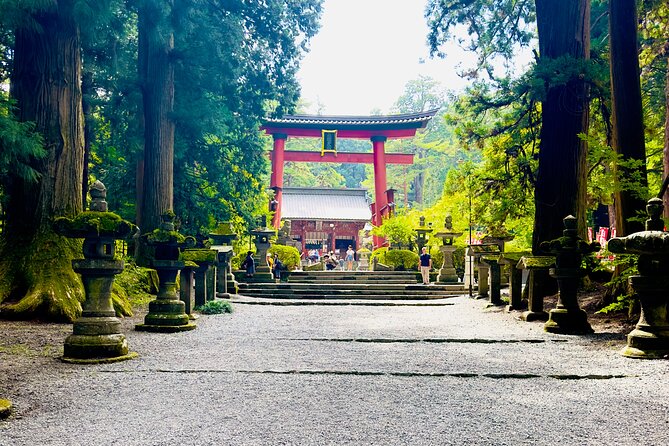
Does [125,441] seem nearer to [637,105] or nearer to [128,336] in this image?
[128,336]

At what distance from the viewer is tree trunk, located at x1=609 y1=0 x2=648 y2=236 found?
24.9 feet

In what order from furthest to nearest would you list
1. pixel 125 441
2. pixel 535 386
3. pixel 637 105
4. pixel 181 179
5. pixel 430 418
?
pixel 181 179 → pixel 637 105 → pixel 535 386 → pixel 430 418 → pixel 125 441

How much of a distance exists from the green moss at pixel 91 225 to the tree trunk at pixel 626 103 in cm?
596

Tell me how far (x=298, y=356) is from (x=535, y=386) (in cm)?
232

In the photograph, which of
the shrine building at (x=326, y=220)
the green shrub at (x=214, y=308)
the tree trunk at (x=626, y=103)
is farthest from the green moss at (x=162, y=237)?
the shrine building at (x=326, y=220)

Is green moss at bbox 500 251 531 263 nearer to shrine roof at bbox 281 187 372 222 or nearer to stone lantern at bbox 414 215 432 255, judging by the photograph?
stone lantern at bbox 414 215 432 255

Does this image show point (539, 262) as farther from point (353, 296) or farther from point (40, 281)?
point (353, 296)

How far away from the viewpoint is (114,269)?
558cm

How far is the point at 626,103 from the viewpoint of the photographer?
25.3 ft

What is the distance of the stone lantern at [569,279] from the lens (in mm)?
7438

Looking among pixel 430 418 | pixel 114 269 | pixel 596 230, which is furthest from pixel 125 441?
pixel 596 230

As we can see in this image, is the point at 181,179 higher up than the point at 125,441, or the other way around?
the point at 181,179

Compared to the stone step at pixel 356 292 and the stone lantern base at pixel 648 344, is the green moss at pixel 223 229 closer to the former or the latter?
the stone step at pixel 356 292

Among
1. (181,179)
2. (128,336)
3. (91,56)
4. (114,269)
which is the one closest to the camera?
(114,269)
